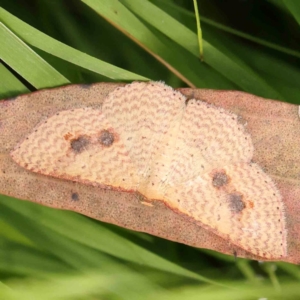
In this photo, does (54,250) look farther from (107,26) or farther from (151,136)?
(107,26)

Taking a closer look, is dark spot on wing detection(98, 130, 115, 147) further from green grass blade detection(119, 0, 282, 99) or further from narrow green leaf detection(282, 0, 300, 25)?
narrow green leaf detection(282, 0, 300, 25)

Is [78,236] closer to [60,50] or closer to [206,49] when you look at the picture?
[60,50]

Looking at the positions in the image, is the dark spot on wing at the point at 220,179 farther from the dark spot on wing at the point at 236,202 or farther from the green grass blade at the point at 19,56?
the green grass blade at the point at 19,56

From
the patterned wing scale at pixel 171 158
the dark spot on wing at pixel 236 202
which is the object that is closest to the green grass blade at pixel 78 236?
the patterned wing scale at pixel 171 158

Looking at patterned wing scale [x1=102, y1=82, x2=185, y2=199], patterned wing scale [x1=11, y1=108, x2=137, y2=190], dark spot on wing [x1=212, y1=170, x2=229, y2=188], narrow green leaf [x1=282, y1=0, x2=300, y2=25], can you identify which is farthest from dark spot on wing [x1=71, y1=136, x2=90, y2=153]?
narrow green leaf [x1=282, y1=0, x2=300, y2=25]

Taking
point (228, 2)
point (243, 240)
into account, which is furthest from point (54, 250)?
point (228, 2)
